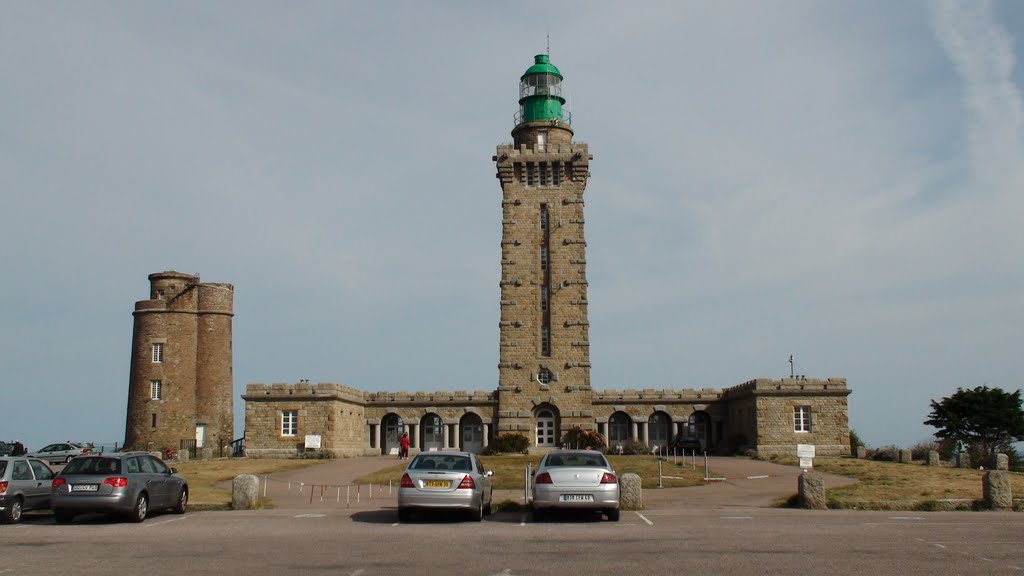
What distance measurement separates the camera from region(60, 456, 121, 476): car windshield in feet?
60.6

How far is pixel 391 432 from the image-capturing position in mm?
55031

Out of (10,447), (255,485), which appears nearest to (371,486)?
(255,485)

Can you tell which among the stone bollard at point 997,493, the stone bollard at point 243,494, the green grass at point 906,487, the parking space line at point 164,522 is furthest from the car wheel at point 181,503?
the stone bollard at point 997,493

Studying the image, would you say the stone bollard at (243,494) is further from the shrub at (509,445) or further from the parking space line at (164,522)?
the shrub at (509,445)

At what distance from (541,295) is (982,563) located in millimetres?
38557

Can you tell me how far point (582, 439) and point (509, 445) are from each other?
12.4 ft

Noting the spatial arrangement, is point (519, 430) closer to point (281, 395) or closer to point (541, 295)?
point (541, 295)

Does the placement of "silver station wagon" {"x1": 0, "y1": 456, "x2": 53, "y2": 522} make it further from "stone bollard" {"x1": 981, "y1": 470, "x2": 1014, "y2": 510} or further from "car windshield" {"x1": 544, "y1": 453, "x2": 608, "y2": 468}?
"stone bollard" {"x1": 981, "y1": 470, "x2": 1014, "y2": 510}

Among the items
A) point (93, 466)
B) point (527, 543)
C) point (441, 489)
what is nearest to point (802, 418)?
point (441, 489)

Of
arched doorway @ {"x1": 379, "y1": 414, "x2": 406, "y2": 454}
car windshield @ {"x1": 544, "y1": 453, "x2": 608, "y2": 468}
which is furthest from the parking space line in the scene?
arched doorway @ {"x1": 379, "y1": 414, "x2": 406, "y2": 454}

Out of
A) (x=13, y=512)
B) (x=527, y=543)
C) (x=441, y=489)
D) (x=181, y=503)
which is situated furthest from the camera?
(x=181, y=503)

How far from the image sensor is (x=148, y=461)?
792 inches

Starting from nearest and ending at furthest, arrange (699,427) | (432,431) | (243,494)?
(243,494)
(699,427)
(432,431)

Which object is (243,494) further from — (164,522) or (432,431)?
(432,431)
